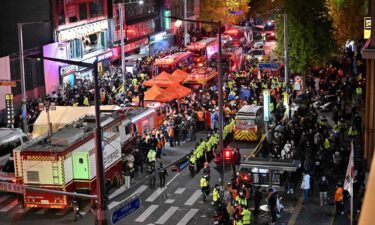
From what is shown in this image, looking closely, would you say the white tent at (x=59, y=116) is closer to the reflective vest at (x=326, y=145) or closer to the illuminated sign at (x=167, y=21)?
the reflective vest at (x=326, y=145)

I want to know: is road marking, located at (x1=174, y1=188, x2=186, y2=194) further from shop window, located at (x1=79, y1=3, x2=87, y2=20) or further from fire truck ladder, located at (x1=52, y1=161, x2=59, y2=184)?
shop window, located at (x1=79, y1=3, x2=87, y2=20)

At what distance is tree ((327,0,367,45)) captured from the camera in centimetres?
6122

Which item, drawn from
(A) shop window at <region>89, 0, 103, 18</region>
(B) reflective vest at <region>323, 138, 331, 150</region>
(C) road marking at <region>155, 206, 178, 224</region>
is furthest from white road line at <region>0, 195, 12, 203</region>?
(A) shop window at <region>89, 0, 103, 18</region>

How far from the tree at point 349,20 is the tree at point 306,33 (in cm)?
966

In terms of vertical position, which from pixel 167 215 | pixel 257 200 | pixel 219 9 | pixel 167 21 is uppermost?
pixel 219 9

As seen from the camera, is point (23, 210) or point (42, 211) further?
point (23, 210)

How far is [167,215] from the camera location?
947 inches

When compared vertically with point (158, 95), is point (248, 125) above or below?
below

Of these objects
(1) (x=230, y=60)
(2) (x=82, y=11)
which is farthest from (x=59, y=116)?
(2) (x=82, y=11)

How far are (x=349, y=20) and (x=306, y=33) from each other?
484 inches

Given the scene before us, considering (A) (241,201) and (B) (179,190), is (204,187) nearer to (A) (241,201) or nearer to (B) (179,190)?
(B) (179,190)

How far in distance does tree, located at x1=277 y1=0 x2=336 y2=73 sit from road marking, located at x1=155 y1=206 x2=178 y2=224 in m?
29.3

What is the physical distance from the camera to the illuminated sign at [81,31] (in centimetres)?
5428

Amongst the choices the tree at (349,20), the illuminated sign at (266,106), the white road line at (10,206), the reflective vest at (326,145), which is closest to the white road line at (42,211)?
the white road line at (10,206)
